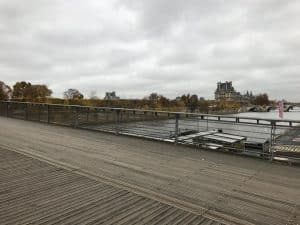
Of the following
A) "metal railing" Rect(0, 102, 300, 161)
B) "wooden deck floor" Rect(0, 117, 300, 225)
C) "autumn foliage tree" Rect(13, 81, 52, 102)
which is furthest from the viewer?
"autumn foliage tree" Rect(13, 81, 52, 102)

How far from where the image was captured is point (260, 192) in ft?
14.6

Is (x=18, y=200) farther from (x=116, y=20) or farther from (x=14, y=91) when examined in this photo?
(x=14, y=91)

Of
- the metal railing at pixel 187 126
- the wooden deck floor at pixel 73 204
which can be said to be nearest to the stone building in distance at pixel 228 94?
the metal railing at pixel 187 126

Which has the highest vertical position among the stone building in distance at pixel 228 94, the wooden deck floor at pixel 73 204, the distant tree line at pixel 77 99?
A: the stone building in distance at pixel 228 94

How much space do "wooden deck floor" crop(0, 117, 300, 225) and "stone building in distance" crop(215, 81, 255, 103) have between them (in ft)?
486

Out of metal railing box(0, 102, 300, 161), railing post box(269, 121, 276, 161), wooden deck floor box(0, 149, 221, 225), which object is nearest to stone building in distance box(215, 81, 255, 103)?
metal railing box(0, 102, 300, 161)

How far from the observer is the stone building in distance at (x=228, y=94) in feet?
493

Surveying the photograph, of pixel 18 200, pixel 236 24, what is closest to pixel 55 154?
pixel 18 200

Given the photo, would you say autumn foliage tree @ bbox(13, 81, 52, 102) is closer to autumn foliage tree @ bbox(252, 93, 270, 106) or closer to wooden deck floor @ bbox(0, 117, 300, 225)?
wooden deck floor @ bbox(0, 117, 300, 225)

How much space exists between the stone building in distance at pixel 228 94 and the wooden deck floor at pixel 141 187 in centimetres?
14800

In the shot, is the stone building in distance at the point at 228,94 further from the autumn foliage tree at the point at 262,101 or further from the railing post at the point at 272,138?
the railing post at the point at 272,138

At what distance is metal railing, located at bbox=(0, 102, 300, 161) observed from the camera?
6887mm

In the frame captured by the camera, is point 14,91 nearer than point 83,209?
No

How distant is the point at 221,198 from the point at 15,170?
3802 mm
